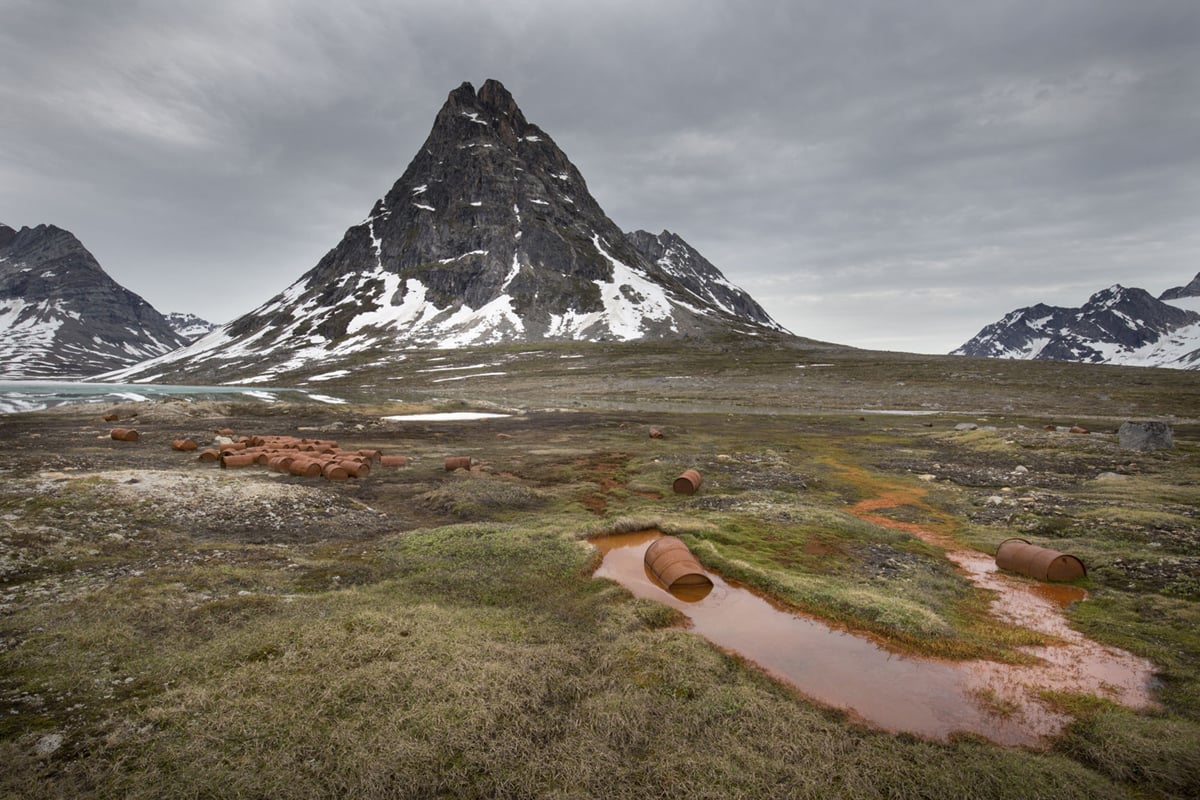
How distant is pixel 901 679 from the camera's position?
857 centimetres

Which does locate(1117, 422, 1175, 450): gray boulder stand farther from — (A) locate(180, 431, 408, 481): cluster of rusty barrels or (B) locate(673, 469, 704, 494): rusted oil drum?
(A) locate(180, 431, 408, 481): cluster of rusty barrels

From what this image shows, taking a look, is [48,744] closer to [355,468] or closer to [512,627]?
[512,627]

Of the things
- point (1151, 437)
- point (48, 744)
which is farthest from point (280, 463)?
point (1151, 437)

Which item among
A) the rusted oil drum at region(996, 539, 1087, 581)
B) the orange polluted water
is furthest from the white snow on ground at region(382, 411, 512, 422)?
the rusted oil drum at region(996, 539, 1087, 581)

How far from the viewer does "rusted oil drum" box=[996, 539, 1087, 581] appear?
1272 centimetres

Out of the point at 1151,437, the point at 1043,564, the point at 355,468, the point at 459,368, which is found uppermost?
the point at 459,368

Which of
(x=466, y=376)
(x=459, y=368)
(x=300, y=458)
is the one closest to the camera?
(x=300, y=458)

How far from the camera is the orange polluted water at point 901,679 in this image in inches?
294

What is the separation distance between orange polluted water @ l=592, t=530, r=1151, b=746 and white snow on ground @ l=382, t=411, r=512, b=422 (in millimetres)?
44196

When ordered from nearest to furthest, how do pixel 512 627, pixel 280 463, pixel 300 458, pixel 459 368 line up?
pixel 512 627 < pixel 300 458 < pixel 280 463 < pixel 459 368

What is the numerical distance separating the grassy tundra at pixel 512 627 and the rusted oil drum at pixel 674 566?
4.18 feet

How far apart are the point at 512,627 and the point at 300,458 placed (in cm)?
1822

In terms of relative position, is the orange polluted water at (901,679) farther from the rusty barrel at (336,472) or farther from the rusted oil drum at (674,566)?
the rusty barrel at (336,472)

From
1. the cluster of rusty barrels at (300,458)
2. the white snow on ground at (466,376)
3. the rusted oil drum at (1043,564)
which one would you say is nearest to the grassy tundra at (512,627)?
the rusted oil drum at (1043,564)
